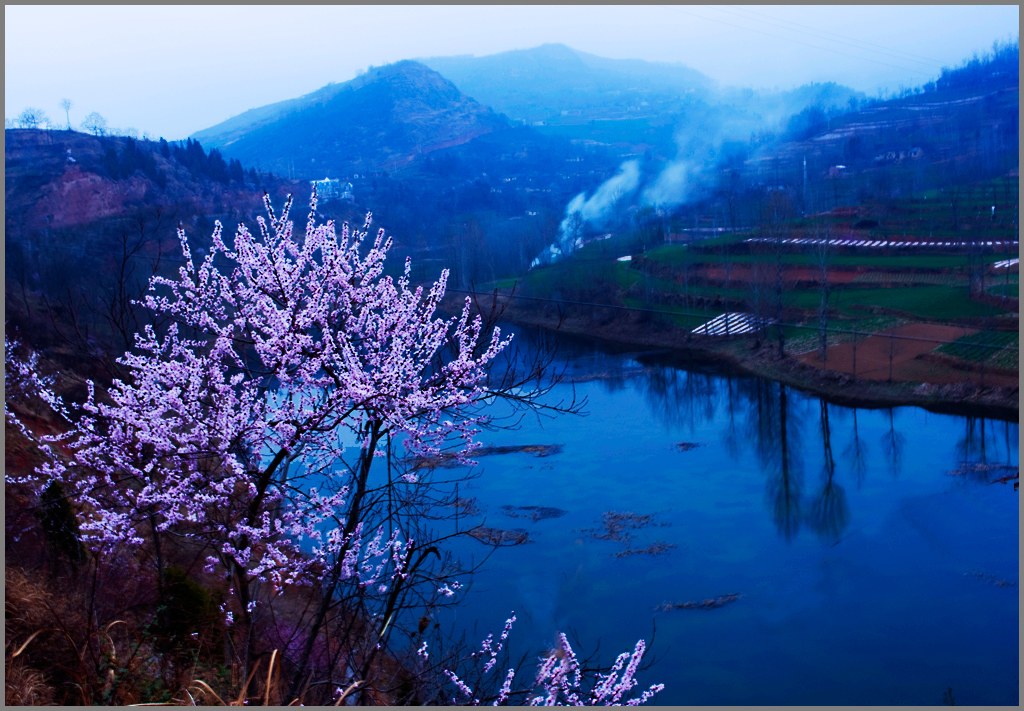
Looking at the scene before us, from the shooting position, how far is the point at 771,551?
924 centimetres

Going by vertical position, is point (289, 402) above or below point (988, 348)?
above

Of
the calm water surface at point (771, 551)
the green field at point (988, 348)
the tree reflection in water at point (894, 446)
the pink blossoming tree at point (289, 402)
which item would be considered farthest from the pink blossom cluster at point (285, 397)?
the green field at point (988, 348)

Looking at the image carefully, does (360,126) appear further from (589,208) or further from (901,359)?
(901,359)

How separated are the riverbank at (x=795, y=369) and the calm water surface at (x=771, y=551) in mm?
400

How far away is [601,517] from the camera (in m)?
10.1

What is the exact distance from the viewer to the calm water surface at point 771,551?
7094 mm

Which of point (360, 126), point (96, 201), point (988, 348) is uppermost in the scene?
point (360, 126)

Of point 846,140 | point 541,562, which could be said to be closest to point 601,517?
point 541,562

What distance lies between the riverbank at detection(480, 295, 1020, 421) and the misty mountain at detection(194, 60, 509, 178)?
686 cm

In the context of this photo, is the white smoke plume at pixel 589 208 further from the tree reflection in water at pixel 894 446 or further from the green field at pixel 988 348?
the tree reflection in water at pixel 894 446

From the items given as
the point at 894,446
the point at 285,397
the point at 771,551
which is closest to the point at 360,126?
the point at 894,446

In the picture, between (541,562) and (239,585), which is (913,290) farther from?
(239,585)

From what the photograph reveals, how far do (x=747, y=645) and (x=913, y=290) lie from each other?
12594mm

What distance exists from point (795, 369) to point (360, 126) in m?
14.8
